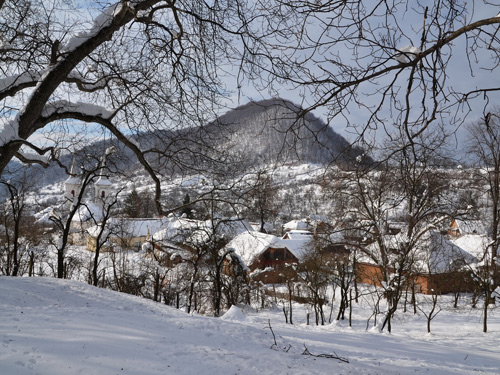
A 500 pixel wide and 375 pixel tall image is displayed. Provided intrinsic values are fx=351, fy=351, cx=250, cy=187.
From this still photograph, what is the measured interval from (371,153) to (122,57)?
4.89 metres

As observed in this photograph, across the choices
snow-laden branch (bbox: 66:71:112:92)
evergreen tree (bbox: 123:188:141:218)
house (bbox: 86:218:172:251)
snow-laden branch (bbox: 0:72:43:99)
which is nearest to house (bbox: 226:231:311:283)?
evergreen tree (bbox: 123:188:141:218)

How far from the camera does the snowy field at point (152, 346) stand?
3.96m

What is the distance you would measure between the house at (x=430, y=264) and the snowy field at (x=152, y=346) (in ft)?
19.6

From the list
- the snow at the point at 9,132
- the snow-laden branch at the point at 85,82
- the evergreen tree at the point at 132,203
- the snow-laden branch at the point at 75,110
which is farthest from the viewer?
the evergreen tree at the point at 132,203

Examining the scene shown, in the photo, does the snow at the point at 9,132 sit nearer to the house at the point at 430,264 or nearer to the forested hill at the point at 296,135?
the forested hill at the point at 296,135

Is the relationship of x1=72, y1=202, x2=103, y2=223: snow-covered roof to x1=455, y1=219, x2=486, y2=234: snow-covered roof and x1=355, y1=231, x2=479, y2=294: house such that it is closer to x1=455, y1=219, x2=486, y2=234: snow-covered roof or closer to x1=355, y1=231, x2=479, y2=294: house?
x1=355, y1=231, x2=479, y2=294: house

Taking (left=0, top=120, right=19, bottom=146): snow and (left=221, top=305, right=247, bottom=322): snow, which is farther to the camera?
(left=221, top=305, right=247, bottom=322): snow

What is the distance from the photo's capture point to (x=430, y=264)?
2233 centimetres

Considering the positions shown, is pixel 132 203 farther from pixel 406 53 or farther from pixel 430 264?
pixel 406 53

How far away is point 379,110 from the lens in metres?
2.85

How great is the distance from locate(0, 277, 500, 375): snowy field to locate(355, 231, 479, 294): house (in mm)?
5970

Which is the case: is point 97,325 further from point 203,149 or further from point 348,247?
point 348,247

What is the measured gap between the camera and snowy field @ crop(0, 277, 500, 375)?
396 cm

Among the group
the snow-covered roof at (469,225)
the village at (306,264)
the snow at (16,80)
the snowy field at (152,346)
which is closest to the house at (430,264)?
the village at (306,264)
